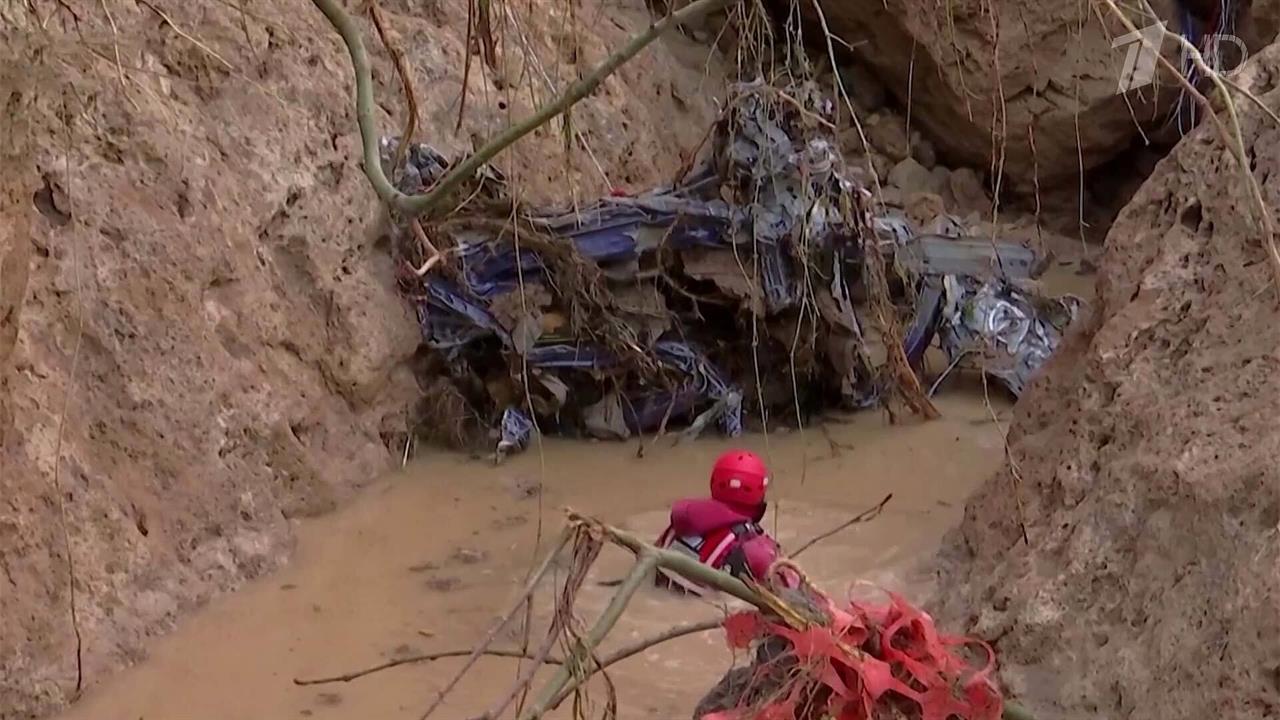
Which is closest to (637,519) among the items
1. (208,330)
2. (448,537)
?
(448,537)

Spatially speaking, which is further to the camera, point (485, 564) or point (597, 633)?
point (485, 564)

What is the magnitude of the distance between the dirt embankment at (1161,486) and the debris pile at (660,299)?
1.94 metres

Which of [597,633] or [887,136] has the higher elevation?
[597,633]

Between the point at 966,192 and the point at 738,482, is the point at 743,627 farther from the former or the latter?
the point at 966,192

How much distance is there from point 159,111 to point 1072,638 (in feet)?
9.32

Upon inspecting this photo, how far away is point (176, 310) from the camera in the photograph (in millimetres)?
3816

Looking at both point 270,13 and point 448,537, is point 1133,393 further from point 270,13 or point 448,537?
point 270,13

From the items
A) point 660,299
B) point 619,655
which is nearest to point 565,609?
point 619,655

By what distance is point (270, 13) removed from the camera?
4.66m

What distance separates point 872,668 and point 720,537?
1487 millimetres

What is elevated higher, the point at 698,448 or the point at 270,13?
the point at 270,13

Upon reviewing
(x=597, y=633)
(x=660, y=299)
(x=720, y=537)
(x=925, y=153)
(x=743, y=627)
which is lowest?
(x=720, y=537)

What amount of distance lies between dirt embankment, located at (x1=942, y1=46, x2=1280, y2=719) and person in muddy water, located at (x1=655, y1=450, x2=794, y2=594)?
59cm

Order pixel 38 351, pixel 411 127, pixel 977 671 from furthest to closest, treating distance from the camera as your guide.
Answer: pixel 38 351
pixel 977 671
pixel 411 127
